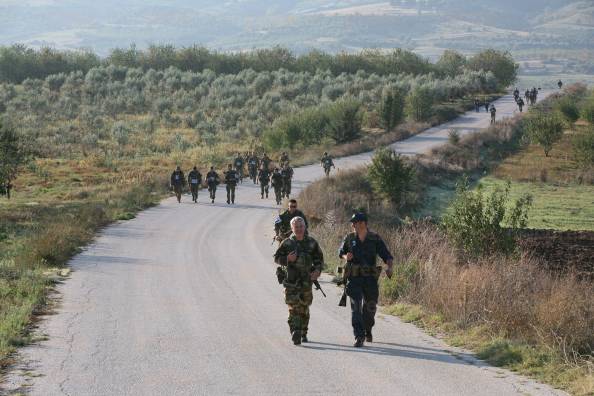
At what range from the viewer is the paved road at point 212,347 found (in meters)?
10.2

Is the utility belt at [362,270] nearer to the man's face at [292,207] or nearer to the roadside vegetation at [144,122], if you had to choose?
the man's face at [292,207]

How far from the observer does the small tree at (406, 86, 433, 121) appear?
74500 mm

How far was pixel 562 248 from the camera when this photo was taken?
30.2 meters

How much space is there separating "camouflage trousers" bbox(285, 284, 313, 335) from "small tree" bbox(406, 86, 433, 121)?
206 feet

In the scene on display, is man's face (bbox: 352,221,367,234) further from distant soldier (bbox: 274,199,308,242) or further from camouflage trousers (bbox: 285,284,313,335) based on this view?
distant soldier (bbox: 274,199,308,242)

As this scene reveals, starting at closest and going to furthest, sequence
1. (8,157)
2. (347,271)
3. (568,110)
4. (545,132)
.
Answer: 1. (347,271)
2. (8,157)
3. (545,132)
4. (568,110)

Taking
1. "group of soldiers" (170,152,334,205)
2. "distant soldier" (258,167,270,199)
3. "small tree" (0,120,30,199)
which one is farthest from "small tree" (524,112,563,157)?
"small tree" (0,120,30,199)

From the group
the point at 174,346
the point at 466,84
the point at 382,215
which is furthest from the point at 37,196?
the point at 466,84

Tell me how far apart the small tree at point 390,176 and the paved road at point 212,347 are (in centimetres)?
1951

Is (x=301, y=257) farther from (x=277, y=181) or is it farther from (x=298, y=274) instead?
(x=277, y=181)

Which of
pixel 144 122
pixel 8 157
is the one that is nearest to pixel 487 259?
pixel 8 157

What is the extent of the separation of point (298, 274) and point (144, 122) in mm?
64627

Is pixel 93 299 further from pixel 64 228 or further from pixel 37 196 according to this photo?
pixel 37 196

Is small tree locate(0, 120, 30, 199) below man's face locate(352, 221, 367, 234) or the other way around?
below
